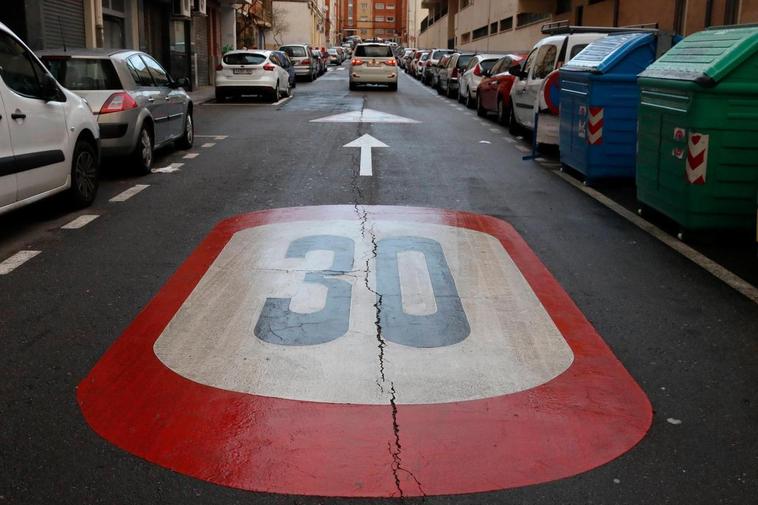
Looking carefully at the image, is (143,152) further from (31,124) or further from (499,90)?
(499,90)

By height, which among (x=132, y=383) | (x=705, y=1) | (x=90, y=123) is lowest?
(x=132, y=383)

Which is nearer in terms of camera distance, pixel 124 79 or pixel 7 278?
pixel 7 278

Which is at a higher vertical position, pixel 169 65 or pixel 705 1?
pixel 705 1

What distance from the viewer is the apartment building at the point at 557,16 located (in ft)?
63.8

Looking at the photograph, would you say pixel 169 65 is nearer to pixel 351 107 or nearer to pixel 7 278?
pixel 351 107

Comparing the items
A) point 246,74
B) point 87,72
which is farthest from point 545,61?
point 246,74

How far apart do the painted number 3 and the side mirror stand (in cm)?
282

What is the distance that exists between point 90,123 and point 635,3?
20668 mm

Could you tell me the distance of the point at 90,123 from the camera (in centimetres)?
855

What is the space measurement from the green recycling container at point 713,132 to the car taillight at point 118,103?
6092mm

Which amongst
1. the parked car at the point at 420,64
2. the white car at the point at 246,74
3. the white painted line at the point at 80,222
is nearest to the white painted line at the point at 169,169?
the white painted line at the point at 80,222

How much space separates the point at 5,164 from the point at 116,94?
147 inches

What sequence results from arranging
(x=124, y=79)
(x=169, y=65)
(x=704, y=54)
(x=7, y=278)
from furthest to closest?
1. (x=169, y=65)
2. (x=124, y=79)
3. (x=704, y=54)
4. (x=7, y=278)

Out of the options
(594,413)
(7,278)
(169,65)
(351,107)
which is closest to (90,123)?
(7,278)
